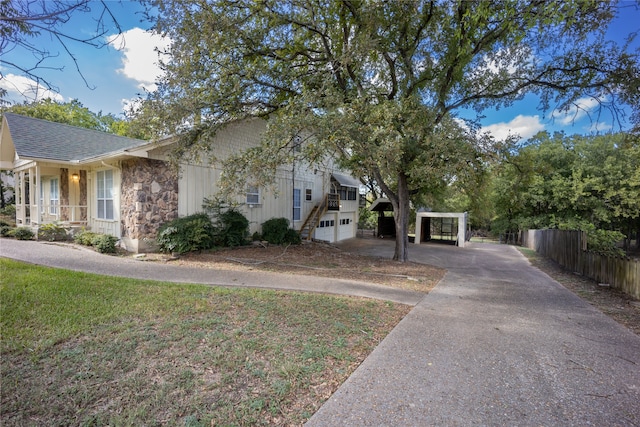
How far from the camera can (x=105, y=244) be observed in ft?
31.0

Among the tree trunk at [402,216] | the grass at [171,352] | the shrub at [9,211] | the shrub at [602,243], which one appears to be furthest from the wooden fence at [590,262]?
the shrub at [9,211]

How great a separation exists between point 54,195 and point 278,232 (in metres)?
10.4

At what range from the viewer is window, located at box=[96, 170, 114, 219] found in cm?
1112

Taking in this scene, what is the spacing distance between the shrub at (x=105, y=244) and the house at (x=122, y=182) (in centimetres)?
53

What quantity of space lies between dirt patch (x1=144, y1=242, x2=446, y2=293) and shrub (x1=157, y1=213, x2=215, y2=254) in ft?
1.05

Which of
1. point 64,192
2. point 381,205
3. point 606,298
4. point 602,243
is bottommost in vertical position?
point 606,298

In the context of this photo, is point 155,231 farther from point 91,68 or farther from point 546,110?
point 546,110

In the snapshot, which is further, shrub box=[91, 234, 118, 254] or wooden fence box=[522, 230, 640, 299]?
shrub box=[91, 234, 118, 254]

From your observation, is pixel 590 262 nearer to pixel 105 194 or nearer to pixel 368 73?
pixel 368 73

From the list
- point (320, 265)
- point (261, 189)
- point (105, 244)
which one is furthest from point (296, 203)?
point (105, 244)

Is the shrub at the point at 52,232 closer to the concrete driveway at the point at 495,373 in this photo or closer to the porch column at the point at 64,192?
the porch column at the point at 64,192

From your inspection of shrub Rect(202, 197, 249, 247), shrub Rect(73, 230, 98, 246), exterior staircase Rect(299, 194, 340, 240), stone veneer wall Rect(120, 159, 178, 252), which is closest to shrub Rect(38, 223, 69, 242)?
shrub Rect(73, 230, 98, 246)

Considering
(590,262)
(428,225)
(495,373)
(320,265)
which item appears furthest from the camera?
(428,225)

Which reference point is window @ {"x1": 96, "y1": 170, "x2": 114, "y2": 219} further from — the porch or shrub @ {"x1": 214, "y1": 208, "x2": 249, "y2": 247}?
shrub @ {"x1": 214, "y1": 208, "x2": 249, "y2": 247}
